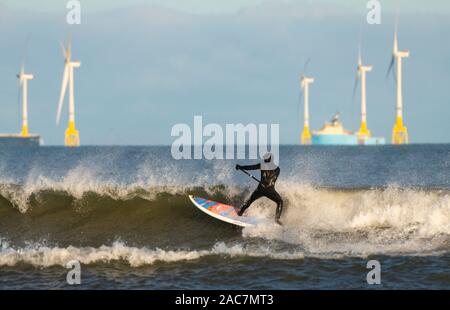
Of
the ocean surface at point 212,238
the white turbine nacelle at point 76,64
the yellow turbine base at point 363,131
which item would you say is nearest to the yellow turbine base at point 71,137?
the white turbine nacelle at point 76,64

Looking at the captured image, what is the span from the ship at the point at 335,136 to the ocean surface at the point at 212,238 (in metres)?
131

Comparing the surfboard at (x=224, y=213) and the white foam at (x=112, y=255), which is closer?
the white foam at (x=112, y=255)

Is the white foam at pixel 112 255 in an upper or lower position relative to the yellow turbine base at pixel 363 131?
lower

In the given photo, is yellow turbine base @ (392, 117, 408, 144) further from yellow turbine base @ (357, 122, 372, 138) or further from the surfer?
the surfer

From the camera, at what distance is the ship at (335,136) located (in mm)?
150000

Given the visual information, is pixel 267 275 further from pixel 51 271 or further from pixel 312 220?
pixel 312 220

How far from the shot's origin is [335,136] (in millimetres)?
150750

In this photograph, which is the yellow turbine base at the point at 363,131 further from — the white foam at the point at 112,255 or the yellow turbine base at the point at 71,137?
Answer: the white foam at the point at 112,255

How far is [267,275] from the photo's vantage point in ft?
39.5

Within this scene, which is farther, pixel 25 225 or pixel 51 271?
pixel 25 225

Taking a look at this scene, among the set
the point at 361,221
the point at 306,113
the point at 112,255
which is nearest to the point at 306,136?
the point at 306,113
